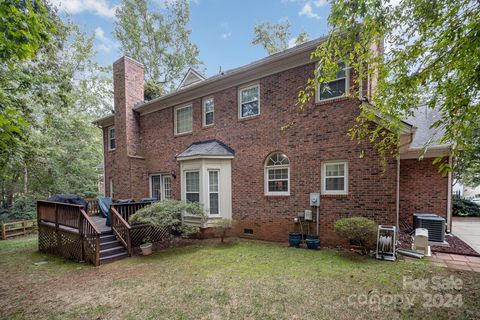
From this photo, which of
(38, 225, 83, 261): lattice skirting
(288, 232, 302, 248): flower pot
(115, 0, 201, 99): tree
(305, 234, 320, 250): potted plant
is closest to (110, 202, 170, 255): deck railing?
(38, 225, 83, 261): lattice skirting

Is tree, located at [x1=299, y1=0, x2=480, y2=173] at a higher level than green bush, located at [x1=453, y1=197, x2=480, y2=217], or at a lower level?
higher

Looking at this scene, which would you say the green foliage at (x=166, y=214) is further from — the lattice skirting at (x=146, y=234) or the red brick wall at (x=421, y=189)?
the red brick wall at (x=421, y=189)

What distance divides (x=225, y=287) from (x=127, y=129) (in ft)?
33.7

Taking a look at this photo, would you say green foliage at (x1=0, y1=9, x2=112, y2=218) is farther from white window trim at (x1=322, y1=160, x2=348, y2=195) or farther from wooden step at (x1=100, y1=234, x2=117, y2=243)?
white window trim at (x1=322, y1=160, x2=348, y2=195)

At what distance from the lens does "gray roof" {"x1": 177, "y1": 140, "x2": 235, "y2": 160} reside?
8766 mm

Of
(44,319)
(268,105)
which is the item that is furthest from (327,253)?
(44,319)

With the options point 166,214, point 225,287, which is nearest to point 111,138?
point 166,214

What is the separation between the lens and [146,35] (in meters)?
21.9

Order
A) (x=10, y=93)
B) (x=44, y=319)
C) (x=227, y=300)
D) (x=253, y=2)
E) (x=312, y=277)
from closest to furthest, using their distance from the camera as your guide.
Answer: (x=44, y=319), (x=227, y=300), (x=312, y=277), (x=10, y=93), (x=253, y=2)

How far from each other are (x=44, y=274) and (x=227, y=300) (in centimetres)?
553

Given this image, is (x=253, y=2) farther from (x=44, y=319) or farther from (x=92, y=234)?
(x=44, y=319)

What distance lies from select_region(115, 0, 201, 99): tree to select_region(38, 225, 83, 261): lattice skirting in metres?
15.7

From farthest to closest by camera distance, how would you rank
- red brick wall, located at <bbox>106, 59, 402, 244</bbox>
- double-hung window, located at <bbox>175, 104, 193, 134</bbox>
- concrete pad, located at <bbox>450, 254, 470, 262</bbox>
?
double-hung window, located at <bbox>175, 104, 193, 134</bbox>
red brick wall, located at <bbox>106, 59, 402, 244</bbox>
concrete pad, located at <bbox>450, 254, 470, 262</bbox>

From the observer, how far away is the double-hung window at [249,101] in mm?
8578
